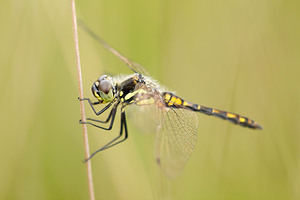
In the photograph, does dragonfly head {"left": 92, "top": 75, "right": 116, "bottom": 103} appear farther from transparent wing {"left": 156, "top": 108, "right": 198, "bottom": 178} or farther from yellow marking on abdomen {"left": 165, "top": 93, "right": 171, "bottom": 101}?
yellow marking on abdomen {"left": 165, "top": 93, "right": 171, "bottom": 101}

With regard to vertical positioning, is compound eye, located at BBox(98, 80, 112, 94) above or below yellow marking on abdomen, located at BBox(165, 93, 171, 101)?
above

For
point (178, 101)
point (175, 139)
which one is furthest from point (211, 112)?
point (175, 139)

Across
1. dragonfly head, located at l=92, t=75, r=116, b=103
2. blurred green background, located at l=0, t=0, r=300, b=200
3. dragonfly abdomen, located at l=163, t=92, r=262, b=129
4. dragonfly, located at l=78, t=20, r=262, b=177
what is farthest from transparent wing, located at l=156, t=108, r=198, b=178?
dragonfly head, located at l=92, t=75, r=116, b=103

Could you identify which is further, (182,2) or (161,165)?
(182,2)

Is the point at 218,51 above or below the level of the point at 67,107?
above

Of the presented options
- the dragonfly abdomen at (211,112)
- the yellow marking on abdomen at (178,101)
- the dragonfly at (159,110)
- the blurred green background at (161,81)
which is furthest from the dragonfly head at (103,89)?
the yellow marking on abdomen at (178,101)

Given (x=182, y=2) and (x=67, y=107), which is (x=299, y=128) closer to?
(x=182, y=2)

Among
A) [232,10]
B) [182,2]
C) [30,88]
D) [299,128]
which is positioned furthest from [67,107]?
[299,128]
